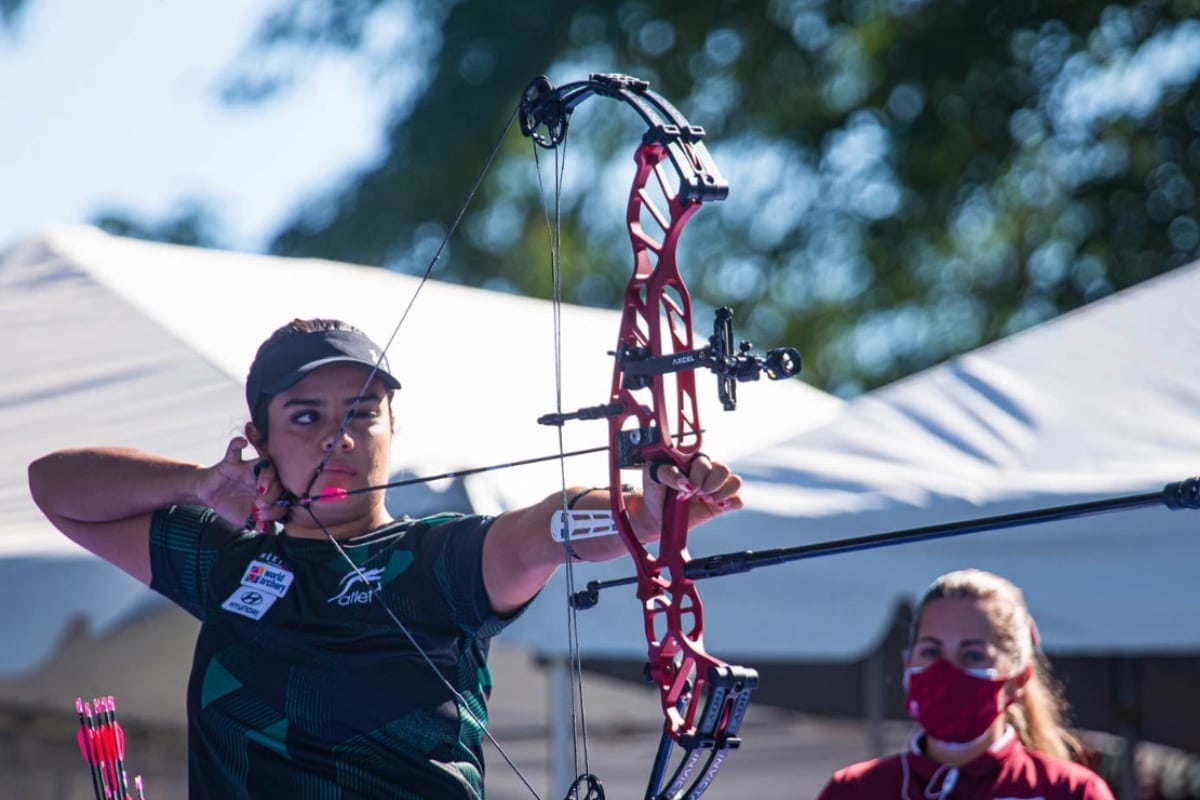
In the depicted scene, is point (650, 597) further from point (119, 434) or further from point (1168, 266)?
point (1168, 266)

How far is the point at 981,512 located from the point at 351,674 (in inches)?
55.7

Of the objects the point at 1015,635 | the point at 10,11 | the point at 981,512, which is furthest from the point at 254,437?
the point at 10,11

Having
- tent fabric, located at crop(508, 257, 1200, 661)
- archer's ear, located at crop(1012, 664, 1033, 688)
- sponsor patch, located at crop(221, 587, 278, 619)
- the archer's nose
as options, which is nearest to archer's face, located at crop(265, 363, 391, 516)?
the archer's nose

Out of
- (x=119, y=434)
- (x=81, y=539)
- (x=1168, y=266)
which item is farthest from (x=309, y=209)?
(x=81, y=539)

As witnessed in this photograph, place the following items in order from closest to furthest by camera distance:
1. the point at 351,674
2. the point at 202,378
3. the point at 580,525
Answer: the point at 580,525 < the point at 351,674 < the point at 202,378

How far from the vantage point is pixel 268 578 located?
6.16 ft

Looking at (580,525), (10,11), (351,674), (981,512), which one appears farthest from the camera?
(10,11)

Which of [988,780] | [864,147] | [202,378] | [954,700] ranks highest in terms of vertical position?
[864,147]

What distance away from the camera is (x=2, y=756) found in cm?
407

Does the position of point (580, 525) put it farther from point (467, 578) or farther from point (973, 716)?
point (973, 716)

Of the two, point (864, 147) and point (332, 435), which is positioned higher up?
point (864, 147)

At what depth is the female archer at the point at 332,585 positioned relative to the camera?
175 cm

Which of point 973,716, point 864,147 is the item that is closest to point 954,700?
point 973,716

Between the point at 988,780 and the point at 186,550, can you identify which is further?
the point at 988,780
